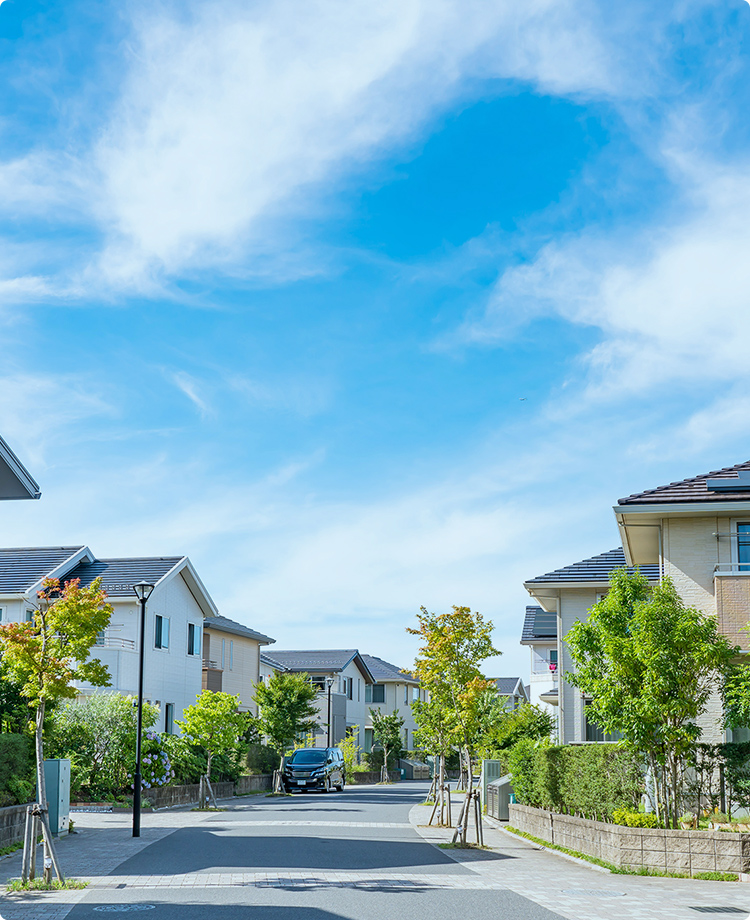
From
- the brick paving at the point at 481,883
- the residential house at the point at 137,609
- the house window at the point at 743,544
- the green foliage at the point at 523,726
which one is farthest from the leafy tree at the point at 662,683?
the residential house at the point at 137,609

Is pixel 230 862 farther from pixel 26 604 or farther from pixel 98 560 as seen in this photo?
pixel 98 560

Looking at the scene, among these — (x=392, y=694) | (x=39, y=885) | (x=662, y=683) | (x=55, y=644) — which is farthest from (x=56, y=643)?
(x=392, y=694)

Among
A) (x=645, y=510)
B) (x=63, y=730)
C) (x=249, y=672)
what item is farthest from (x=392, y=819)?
(x=249, y=672)

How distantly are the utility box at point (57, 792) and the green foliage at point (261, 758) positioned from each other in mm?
21726

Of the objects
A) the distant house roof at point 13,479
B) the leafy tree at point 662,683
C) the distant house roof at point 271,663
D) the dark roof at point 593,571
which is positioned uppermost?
the distant house roof at point 13,479

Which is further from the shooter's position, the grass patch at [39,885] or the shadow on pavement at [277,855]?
the shadow on pavement at [277,855]

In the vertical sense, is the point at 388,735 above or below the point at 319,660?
below

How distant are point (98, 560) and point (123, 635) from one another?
5960 millimetres

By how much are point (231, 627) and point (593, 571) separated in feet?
93.4

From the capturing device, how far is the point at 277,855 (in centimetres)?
1803

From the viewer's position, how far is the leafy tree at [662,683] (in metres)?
16.3

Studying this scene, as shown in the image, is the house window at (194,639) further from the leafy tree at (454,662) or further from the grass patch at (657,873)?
the grass patch at (657,873)

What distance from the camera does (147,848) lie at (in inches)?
754

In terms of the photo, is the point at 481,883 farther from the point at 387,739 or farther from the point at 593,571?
the point at 387,739
